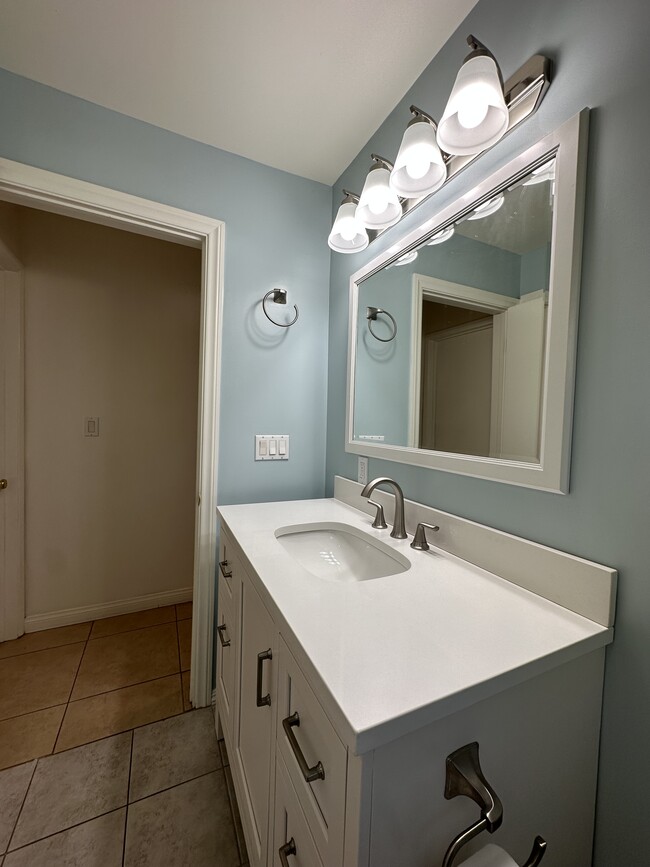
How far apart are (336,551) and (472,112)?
126cm

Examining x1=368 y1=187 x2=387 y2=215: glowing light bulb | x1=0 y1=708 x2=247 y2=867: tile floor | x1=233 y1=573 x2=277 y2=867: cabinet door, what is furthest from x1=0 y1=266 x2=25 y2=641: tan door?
x1=368 y1=187 x2=387 y2=215: glowing light bulb

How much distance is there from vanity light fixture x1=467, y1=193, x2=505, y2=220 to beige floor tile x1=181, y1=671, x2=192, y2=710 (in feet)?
6.81

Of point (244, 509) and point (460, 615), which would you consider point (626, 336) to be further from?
point (244, 509)

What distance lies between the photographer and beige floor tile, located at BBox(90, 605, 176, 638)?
201cm

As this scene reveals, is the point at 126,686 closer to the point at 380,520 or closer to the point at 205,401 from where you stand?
the point at 205,401

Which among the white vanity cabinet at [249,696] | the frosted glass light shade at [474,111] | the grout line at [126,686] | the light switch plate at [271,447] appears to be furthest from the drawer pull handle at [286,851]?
the frosted glass light shade at [474,111]

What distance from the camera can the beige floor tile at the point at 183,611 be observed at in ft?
7.13

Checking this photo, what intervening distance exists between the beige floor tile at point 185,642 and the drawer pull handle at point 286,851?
4.26 feet

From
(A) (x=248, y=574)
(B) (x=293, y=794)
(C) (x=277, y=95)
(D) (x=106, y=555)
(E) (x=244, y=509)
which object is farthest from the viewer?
(D) (x=106, y=555)

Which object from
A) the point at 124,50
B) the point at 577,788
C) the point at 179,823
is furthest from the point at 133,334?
the point at 577,788

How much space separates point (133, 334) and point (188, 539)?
136 cm

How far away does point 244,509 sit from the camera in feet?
4.36

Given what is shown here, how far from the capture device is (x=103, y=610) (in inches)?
83.6

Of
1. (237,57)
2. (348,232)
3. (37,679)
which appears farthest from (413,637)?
(37,679)
